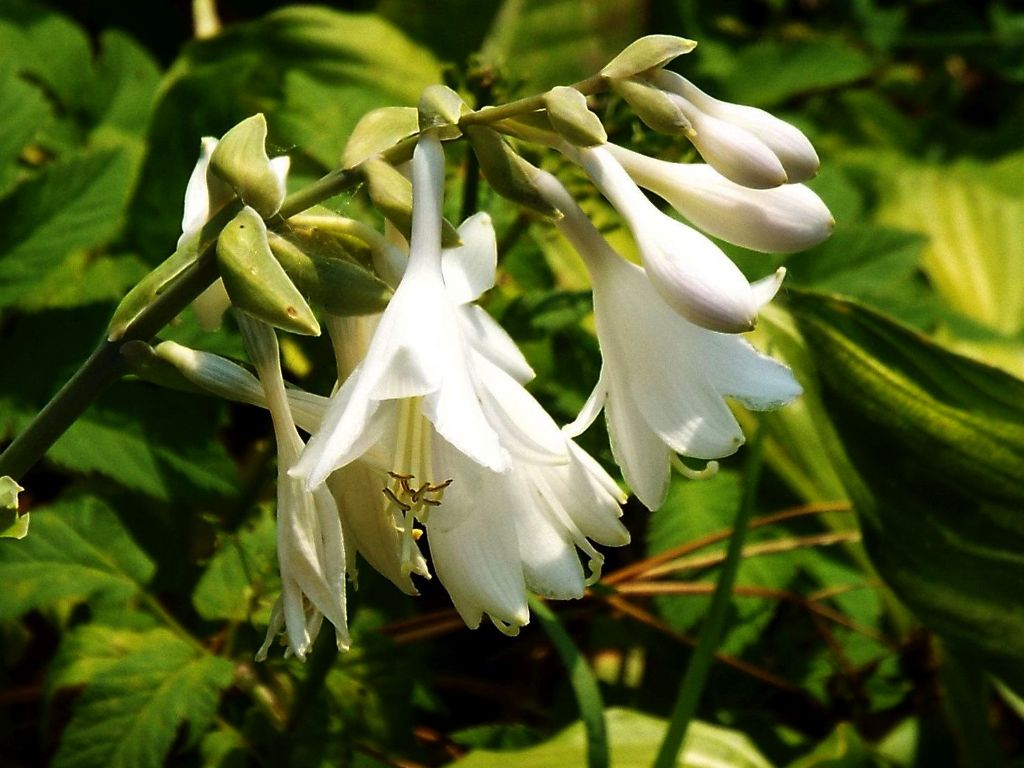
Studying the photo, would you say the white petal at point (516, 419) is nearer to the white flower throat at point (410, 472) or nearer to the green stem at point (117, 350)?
the white flower throat at point (410, 472)

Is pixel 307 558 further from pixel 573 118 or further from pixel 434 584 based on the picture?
pixel 434 584

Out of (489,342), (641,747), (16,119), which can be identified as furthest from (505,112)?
(641,747)

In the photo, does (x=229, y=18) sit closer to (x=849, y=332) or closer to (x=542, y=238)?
(x=542, y=238)

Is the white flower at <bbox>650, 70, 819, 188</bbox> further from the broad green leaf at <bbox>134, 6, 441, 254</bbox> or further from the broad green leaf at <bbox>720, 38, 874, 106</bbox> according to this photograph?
the broad green leaf at <bbox>720, 38, 874, 106</bbox>

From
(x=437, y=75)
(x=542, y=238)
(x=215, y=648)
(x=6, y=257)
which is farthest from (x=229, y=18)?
(x=215, y=648)

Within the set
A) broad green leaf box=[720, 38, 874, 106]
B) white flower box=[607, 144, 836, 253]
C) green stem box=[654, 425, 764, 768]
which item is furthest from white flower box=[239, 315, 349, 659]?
broad green leaf box=[720, 38, 874, 106]

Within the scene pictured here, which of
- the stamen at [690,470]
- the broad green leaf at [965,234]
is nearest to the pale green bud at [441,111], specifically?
the stamen at [690,470]
